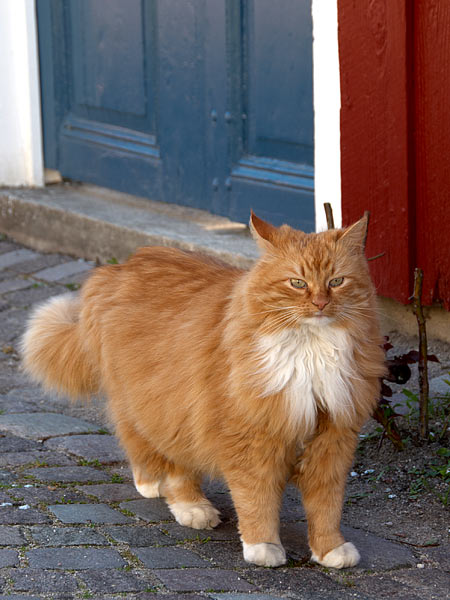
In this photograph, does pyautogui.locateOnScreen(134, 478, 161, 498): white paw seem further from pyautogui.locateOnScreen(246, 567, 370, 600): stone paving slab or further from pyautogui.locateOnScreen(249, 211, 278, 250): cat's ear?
pyautogui.locateOnScreen(249, 211, 278, 250): cat's ear

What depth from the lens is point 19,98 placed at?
681 cm

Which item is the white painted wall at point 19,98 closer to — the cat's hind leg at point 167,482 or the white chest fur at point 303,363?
the cat's hind leg at point 167,482

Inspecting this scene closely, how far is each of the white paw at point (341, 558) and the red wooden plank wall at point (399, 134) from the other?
1757mm

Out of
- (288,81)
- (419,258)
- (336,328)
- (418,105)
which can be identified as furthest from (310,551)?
(288,81)

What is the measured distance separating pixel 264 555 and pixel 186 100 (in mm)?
3568

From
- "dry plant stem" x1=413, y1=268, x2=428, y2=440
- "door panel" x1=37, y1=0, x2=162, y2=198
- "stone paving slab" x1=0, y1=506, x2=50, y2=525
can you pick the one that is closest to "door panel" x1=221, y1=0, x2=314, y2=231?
Result: "door panel" x1=37, y1=0, x2=162, y2=198

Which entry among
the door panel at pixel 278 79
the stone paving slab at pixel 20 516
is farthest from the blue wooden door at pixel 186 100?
the stone paving slab at pixel 20 516

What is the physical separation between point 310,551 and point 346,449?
0.38m

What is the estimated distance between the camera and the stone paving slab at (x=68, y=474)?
3502mm

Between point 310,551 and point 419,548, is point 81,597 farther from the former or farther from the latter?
point 419,548

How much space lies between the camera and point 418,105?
430 centimetres

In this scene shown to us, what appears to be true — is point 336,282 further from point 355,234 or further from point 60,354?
point 60,354

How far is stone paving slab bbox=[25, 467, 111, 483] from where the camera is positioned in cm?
350

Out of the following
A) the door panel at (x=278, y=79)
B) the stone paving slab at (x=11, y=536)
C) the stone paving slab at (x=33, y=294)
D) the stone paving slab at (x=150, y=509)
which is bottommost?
the stone paving slab at (x=150, y=509)
